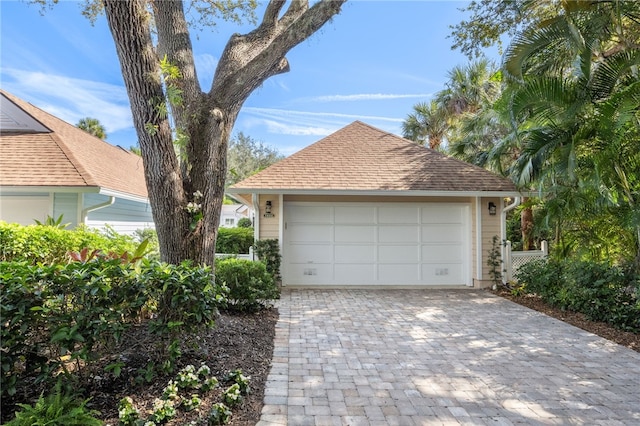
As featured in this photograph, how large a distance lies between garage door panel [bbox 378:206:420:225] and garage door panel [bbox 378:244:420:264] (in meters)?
0.65

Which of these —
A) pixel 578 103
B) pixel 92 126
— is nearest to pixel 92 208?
pixel 578 103

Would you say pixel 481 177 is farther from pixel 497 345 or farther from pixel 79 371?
pixel 79 371

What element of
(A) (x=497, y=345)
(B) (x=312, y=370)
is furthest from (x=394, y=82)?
(B) (x=312, y=370)

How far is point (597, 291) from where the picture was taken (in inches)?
233

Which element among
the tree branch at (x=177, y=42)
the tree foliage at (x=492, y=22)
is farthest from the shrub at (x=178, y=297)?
the tree foliage at (x=492, y=22)

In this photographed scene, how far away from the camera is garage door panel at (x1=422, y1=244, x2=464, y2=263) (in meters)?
9.02

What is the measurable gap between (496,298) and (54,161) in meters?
10.9

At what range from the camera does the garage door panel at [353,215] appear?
8953 mm

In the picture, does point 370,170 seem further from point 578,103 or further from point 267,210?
point 578,103

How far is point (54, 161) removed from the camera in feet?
27.7

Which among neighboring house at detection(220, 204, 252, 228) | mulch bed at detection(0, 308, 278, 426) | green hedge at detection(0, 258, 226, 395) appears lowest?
mulch bed at detection(0, 308, 278, 426)

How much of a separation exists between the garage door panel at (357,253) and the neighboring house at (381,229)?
0.08 ft

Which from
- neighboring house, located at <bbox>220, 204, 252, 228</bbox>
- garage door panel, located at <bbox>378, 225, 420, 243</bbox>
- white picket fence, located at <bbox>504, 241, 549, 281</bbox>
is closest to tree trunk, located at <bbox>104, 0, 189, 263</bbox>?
garage door panel, located at <bbox>378, 225, 420, 243</bbox>

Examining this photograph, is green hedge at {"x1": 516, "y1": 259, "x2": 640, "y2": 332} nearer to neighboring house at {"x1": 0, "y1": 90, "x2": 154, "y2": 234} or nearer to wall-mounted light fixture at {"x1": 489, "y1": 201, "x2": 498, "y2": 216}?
wall-mounted light fixture at {"x1": 489, "y1": 201, "x2": 498, "y2": 216}
